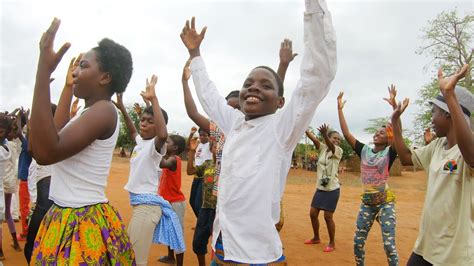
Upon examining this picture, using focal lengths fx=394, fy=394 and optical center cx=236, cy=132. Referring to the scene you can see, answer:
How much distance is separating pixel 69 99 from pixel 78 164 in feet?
1.89

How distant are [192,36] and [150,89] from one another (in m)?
0.80

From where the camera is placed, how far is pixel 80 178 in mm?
2209

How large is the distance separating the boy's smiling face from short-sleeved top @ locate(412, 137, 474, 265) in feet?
5.22

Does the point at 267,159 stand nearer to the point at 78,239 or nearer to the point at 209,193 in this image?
the point at 78,239

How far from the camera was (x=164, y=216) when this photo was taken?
4.27 meters

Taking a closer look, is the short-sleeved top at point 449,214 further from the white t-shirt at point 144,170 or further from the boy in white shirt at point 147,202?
the white t-shirt at point 144,170

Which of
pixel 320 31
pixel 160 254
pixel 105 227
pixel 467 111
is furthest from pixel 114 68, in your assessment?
pixel 160 254

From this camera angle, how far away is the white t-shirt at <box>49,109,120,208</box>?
2.19 meters

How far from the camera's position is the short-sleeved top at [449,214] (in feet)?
9.29

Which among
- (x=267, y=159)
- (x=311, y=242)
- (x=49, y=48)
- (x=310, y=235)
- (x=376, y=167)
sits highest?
(x=49, y=48)

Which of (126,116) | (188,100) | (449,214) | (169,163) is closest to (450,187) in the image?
(449,214)

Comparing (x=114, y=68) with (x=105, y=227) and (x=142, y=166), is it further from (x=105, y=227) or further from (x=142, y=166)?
(x=142, y=166)

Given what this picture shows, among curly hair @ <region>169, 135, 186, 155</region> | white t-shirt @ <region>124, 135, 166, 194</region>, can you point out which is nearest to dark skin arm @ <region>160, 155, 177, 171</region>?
curly hair @ <region>169, 135, 186, 155</region>

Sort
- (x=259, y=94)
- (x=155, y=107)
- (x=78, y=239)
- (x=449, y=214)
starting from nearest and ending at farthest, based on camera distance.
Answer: (x=78, y=239) → (x=259, y=94) → (x=449, y=214) → (x=155, y=107)
